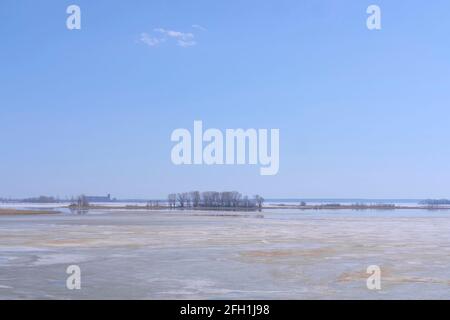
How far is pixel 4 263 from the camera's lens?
1277 centimetres

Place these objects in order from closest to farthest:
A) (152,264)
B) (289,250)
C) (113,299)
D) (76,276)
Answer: (113,299) < (76,276) < (152,264) < (289,250)

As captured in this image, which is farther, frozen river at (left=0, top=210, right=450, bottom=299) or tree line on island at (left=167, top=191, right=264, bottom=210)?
tree line on island at (left=167, top=191, right=264, bottom=210)

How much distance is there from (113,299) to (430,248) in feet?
36.3

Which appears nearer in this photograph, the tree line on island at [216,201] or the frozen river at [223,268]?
the frozen river at [223,268]

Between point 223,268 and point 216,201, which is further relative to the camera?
point 216,201

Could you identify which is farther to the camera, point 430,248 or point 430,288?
point 430,248

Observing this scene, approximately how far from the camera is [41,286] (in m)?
9.68

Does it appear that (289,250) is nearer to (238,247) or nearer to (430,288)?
(238,247)
